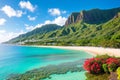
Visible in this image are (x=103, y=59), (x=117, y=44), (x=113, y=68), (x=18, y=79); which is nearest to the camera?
(x=113, y=68)

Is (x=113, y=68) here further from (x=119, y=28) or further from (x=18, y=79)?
(x=119, y=28)

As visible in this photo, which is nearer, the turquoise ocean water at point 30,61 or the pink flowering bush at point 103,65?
the pink flowering bush at point 103,65

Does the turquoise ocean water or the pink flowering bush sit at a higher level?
the pink flowering bush

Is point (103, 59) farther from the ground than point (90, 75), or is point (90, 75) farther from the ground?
point (103, 59)

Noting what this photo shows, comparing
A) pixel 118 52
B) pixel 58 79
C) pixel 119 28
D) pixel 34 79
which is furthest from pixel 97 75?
pixel 119 28

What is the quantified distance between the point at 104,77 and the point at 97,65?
2377 millimetres

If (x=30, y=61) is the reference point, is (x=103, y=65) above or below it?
above

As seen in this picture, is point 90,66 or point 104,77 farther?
point 90,66

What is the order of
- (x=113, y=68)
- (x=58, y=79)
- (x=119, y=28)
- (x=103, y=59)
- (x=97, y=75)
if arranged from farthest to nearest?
1. (x=119, y=28)
2. (x=58, y=79)
3. (x=103, y=59)
4. (x=97, y=75)
5. (x=113, y=68)

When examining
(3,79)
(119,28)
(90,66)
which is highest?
(119,28)

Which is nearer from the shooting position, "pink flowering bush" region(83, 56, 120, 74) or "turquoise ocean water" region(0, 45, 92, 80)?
"pink flowering bush" region(83, 56, 120, 74)

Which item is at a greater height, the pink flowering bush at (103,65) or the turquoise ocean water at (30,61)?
the pink flowering bush at (103,65)

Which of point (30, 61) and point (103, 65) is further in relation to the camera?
point (30, 61)

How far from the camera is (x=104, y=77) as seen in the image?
22.1 meters
